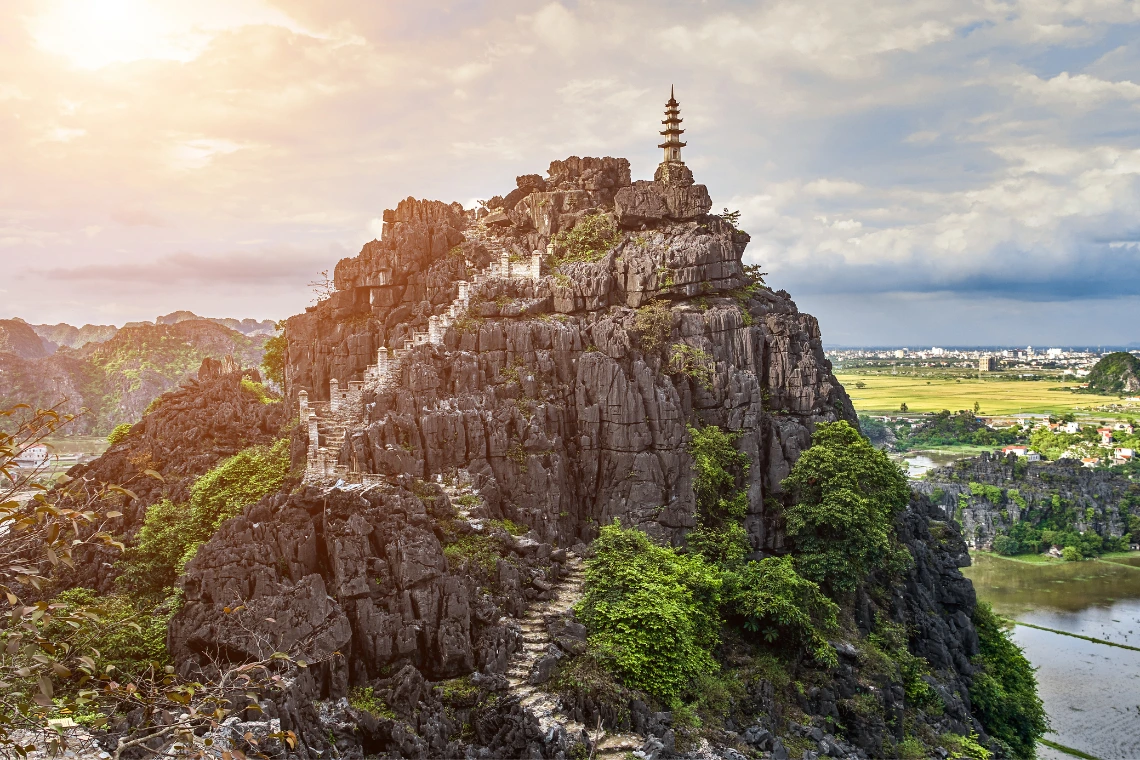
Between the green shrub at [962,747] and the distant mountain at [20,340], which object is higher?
the distant mountain at [20,340]

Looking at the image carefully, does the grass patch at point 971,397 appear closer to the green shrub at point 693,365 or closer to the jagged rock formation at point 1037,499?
the jagged rock formation at point 1037,499

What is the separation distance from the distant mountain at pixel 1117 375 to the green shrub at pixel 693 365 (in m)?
169

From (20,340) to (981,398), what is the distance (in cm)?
17957

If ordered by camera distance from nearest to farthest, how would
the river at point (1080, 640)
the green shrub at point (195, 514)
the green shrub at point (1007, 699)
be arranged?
1. the green shrub at point (195, 514)
2. the green shrub at point (1007, 699)
3. the river at point (1080, 640)

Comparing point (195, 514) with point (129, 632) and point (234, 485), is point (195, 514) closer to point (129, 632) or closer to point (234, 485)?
point (234, 485)

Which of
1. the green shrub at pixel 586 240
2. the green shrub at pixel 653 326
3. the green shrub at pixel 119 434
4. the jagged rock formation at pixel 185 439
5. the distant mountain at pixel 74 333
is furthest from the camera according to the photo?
the distant mountain at pixel 74 333

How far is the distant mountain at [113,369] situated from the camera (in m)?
64.2

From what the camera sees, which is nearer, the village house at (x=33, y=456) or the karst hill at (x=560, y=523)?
the village house at (x=33, y=456)

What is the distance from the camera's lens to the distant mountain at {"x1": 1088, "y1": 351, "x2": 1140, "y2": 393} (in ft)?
518

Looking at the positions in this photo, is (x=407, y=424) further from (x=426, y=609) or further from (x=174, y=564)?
(x=174, y=564)

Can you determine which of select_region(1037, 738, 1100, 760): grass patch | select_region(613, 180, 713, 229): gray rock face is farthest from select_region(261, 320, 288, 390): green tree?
select_region(1037, 738, 1100, 760): grass patch

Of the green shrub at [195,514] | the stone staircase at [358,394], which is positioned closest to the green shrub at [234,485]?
the green shrub at [195,514]

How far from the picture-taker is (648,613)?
25531 millimetres

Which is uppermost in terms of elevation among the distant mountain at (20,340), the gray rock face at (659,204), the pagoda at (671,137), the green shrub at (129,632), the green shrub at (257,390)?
the pagoda at (671,137)
